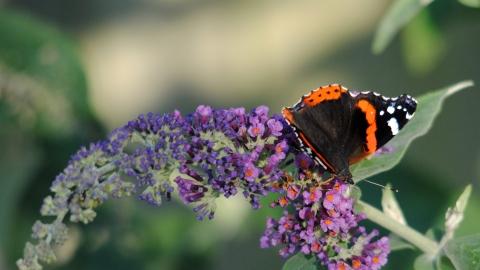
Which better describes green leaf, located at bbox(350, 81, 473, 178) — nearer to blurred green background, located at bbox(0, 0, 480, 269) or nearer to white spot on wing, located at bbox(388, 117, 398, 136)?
white spot on wing, located at bbox(388, 117, 398, 136)

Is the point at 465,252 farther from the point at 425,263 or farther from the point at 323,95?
the point at 323,95

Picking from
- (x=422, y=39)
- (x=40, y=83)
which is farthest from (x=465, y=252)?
A: (x=40, y=83)

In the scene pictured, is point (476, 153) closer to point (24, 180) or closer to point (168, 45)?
point (168, 45)

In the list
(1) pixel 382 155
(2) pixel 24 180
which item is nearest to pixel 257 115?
(1) pixel 382 155

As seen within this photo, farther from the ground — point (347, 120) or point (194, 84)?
point (194, 84)

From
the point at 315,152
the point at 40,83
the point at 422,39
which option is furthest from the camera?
the point at 40,83

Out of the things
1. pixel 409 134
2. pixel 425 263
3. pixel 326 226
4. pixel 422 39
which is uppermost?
pixel 422 39

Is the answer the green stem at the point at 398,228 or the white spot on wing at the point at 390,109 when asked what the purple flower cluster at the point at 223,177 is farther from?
the white spot on wing at the point at 390,109
